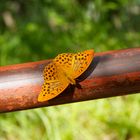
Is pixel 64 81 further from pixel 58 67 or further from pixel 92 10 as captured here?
pixel 92 10

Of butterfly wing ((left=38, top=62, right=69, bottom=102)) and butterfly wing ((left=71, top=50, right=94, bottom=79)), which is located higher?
butterfly wing ((left=71, top=50, right=94, bottom=79))

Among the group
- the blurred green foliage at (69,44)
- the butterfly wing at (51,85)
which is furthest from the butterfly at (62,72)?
the blurred green foliage at (69,44)

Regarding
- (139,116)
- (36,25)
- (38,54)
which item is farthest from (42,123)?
(36,25)

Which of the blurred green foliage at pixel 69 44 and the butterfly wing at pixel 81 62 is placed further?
the blurred green foliage at pixel 69 44

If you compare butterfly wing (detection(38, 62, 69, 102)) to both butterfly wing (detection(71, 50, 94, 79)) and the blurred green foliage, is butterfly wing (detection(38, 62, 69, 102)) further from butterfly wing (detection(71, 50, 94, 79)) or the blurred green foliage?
the blurred green foliage

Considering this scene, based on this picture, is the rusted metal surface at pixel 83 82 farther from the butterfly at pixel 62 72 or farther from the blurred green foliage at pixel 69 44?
the blurred green foliage at pixel 69 44

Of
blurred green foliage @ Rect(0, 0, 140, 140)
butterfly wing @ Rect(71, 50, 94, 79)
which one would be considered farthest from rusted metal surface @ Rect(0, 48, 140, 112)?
blurred green foliage @ Rect(0, 0, 140, 140)

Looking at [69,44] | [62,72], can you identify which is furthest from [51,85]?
[69,44]
